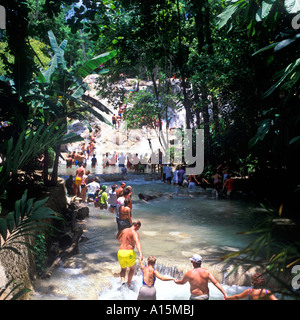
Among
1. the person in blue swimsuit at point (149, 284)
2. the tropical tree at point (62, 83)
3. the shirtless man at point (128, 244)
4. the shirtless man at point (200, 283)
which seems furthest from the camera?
the tropical tree at point (62, 83)

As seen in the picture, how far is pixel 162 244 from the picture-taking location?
9.43 meters

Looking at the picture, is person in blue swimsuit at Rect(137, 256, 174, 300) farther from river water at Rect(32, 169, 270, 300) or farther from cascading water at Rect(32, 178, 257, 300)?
cascading water at Rect(32, 178, 257, 300)

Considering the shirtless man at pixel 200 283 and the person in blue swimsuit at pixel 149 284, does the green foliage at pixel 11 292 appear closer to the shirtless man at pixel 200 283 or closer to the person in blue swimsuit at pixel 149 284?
the person in blue swimsuit at pixel 149 284

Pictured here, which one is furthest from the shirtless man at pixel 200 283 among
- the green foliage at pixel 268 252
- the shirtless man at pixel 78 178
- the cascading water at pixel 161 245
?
the shirtless man at pixel 78 178

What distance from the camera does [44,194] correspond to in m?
10.1

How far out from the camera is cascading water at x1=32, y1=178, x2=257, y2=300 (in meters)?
7.19

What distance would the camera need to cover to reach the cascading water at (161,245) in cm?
719

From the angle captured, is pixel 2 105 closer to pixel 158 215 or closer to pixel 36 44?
pixel 158 215

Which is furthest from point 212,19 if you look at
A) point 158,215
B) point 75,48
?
point 75,48

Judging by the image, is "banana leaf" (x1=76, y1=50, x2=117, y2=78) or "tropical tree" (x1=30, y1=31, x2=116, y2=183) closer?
"banana leaf" (x1=76, y1=50, x2=117, y2=78)

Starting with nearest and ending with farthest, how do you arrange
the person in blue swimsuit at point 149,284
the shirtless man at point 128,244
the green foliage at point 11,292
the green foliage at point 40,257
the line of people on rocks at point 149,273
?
the green foliage at point 11,292, the line of people on rocks at point 149,273, the person in blue swimsuit at point 149,284, the shirtless man at point 128,244, the green foliage at point 40,257

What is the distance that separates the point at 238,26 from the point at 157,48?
6894mm

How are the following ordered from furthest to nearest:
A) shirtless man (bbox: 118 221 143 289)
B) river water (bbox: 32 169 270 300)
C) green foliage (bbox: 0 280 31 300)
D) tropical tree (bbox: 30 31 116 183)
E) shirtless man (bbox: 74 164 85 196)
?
shirtless man (bbox: 74 164 85 196) → tropical tree (bbox: 30 31 116 183) → river water (bbox: 32 169 270 300) → shirtless man (bbox: 118 221 143 289) → green foliage (bbox: 0 280 31 300)

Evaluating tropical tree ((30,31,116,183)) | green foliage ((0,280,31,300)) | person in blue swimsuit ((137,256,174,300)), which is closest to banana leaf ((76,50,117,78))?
tropical tree ((30,31,116,183))
